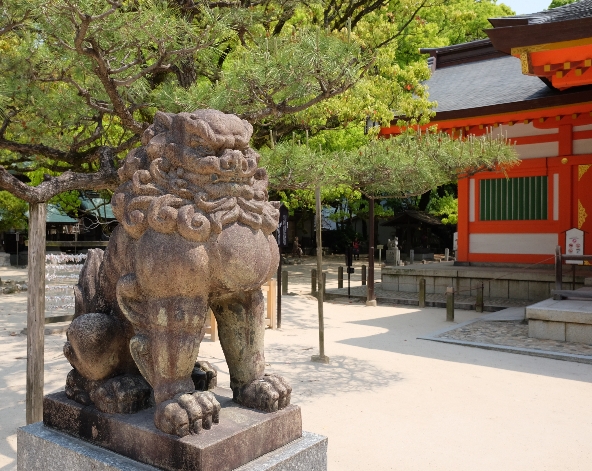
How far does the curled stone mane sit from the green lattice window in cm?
976

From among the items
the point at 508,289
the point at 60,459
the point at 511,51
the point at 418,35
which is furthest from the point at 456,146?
the point at 418,35

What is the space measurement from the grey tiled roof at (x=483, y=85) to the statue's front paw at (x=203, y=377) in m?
9.12

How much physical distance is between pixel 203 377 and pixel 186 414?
54 cm

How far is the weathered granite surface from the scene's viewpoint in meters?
1.81

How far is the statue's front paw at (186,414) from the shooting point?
183 centimetres

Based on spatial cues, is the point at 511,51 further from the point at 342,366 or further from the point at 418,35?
the point at 418,35

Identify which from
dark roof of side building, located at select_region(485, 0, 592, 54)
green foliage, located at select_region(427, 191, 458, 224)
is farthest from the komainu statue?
green foliage, located at select_region(427, 191, 458, 224)

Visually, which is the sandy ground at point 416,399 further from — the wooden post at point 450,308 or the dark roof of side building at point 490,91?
the dark roof of side building at point 490,91

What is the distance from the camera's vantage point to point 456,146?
691cm

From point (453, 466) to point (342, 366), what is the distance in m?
2.39

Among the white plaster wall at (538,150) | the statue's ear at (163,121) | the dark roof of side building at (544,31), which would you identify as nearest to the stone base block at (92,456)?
the statue's ear at (163,121)

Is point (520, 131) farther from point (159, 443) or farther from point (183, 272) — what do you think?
point (159, 443)

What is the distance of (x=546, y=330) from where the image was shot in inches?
263

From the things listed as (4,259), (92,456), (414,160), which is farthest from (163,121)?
(4,259)
